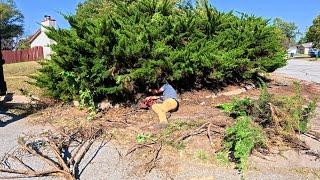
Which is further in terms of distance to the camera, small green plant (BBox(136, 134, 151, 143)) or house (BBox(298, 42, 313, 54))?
house (BBox(298, 42, 313, 54))

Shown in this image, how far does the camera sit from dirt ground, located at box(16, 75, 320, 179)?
4.44 metres

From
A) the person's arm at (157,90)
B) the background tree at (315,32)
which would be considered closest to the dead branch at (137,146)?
the person's arm at (157,90)

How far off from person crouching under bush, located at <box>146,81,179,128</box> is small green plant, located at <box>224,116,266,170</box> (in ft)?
4.88

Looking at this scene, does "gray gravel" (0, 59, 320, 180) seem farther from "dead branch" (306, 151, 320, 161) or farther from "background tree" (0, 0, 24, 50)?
"background tree" (0, 0, 24, 50)

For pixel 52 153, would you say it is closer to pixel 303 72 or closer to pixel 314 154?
pixel 314 154

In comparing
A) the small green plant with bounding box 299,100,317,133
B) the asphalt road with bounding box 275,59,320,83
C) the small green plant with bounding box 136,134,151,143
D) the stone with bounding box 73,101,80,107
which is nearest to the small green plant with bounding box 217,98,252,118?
the small green plant with bounding box 299,100,317,133

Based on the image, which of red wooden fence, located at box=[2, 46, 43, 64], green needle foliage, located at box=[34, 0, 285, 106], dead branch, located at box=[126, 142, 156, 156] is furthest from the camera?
red wooden fence, located at box=[2, 46, 43, 64]

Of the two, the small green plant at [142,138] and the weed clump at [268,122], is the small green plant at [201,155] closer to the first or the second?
the weed clump at [268,122]

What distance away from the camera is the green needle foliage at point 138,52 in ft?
23.2

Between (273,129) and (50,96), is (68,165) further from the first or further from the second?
(50,96)

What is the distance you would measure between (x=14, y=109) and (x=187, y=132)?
4062mm

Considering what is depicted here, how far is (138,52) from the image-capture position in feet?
23.3

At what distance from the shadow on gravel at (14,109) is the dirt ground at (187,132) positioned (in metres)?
0.28

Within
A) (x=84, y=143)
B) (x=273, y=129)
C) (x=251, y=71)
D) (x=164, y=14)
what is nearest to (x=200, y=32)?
(x=164, y=14)
